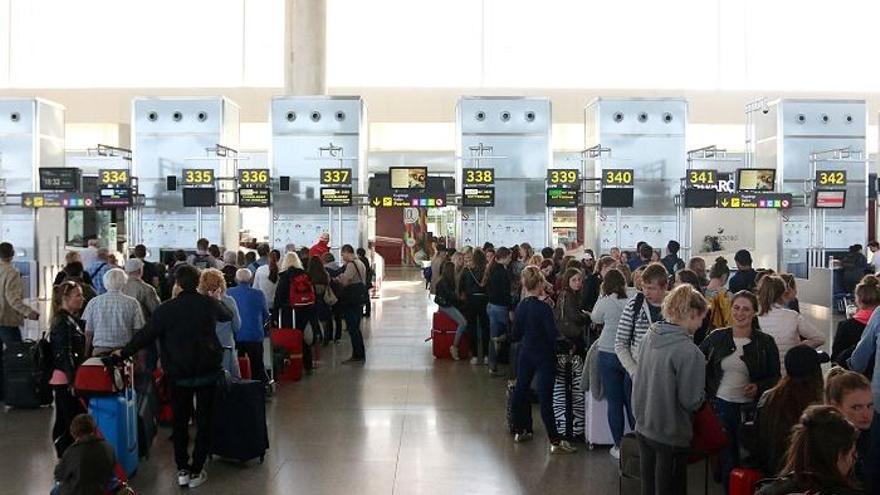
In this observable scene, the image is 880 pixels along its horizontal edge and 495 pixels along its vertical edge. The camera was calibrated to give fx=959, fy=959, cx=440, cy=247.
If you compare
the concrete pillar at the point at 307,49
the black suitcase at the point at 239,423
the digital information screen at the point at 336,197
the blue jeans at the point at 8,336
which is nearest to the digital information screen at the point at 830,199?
the digital information screen at the point at 336,197

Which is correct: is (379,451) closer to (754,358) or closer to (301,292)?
(754,358)

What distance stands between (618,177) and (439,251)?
5.01m

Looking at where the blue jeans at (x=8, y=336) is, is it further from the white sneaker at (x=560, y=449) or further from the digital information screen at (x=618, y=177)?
the digital information screen at (x=618, y=177)

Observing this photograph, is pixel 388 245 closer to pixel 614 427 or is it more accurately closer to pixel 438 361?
pixel 438 361

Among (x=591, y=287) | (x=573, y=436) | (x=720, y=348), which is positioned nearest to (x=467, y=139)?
(x=591, y=287)

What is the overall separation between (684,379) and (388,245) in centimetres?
3749

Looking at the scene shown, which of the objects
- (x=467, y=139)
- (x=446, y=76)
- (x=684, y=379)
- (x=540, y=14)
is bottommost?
(x=684, y=379)

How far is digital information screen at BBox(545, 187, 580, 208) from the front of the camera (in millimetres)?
19125

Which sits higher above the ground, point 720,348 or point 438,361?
point 720,348

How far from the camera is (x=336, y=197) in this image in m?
19.2

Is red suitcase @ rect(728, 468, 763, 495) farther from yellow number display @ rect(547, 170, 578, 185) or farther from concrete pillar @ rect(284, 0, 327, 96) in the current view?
concrete pillar @ rect(284, 0, 327, 96)

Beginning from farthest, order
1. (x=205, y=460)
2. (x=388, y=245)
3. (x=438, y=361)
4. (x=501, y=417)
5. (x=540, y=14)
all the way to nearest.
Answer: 1. (x=388, y=245)
2. (x=540, y=14)
3. (x=438, y=361)
4. (x=501, y=417)
5. (x=205, y=460)

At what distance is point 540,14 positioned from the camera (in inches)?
1249

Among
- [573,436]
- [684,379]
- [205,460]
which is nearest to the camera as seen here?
[684,379]
